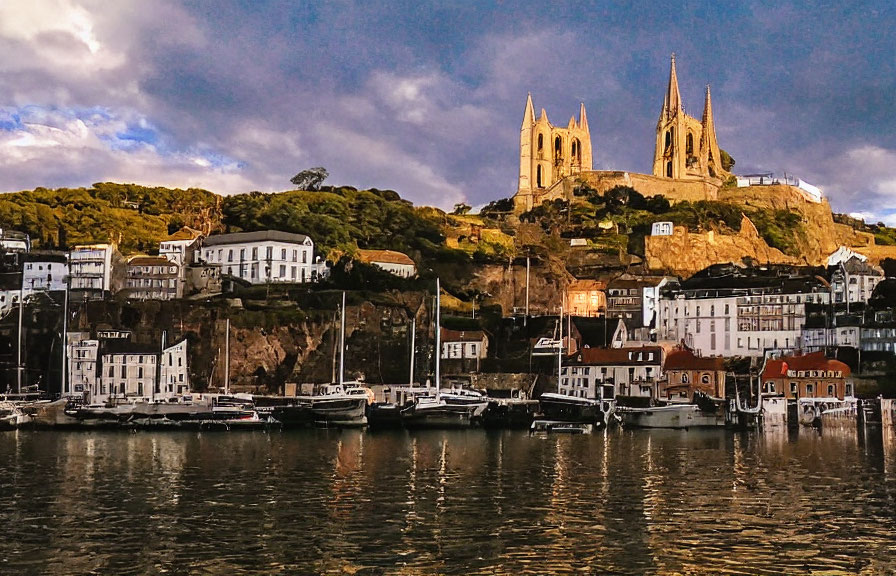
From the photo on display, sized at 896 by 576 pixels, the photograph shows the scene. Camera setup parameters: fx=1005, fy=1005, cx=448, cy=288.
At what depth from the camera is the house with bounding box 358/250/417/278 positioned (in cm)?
11150

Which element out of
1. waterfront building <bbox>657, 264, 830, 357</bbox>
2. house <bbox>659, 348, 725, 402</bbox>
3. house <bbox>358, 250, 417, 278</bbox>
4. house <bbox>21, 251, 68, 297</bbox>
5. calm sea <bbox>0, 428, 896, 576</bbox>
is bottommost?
calm sea <bbox>0, 428, 896, 576</bbox>

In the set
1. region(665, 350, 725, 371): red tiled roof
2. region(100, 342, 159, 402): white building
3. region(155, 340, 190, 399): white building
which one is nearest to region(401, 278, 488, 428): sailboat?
region(665, 350, 725, 371): red tiled roof

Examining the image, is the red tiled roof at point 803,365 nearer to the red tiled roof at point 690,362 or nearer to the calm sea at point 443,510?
the red tiled roof at point 690,362

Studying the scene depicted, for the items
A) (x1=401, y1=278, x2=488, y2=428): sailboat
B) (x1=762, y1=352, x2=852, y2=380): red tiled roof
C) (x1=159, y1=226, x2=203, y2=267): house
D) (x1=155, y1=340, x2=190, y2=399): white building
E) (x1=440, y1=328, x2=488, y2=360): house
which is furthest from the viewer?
(x1=159, y1=226, x2=203, y2=267): house

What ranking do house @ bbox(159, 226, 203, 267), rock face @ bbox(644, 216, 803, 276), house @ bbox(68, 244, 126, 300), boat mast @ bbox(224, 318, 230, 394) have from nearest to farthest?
boat mast @ bbox(224, 318, 230, 394) → house @ bbox(68, 244, 126, 300) → house @ bbox(159, 226, 203, 267) → rock face @ bbox(644, 216, 803, 276)

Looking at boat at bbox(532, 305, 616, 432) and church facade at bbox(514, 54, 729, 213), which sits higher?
church facade at bbox(514, 54, 729, 213)

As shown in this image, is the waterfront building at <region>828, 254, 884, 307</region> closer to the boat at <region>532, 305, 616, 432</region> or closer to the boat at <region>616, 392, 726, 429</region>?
the boat at <region>616, 392, 726, 429</region>

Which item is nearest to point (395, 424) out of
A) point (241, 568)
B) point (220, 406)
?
point (220, 406)

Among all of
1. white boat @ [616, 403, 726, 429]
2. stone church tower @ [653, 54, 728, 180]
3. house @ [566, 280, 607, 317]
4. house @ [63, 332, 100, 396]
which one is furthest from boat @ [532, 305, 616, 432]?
stone church tower @ [653, 54, 728, 180]

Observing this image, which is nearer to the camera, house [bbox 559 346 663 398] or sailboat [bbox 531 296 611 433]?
sailboat [bbox 531 296 611 433]

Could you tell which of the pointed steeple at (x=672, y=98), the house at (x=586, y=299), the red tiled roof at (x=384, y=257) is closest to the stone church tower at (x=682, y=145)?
the pointed steeple at (x=672, y=98)

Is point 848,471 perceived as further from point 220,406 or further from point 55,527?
point 220,406

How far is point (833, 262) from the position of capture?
123 meters

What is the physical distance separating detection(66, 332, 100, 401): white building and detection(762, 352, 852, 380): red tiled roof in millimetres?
59194
